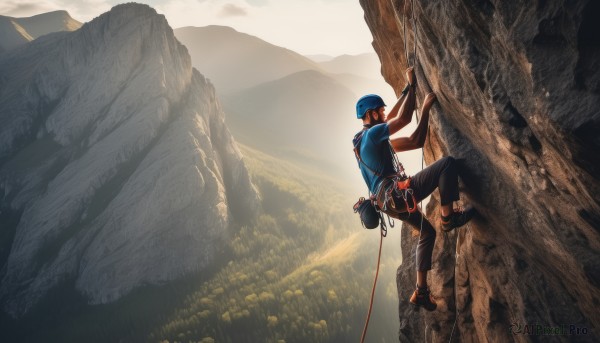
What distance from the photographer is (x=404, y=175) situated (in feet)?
17.5

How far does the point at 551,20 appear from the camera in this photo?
2.59 meters

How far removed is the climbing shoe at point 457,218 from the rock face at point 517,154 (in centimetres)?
21

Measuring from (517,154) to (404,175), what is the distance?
1816 millimetres

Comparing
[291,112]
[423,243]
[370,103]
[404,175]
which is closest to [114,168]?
[370,103]

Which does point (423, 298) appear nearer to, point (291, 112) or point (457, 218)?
point (457, 218)

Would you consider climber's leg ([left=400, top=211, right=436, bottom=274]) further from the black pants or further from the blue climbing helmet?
the blue climbing helmet

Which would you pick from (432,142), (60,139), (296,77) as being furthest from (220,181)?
(296,77)

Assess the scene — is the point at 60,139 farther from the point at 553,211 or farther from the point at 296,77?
the point at 296,77

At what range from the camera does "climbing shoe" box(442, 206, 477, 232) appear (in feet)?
17.4

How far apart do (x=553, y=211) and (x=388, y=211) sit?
94.5 inches

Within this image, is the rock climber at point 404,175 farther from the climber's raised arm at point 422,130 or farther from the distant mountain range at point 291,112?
the distant mountain range at point 291,112

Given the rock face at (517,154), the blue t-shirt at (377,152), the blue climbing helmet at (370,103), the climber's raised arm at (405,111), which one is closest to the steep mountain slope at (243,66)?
the climber's raised arm at (405,111)

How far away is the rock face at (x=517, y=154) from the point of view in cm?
262

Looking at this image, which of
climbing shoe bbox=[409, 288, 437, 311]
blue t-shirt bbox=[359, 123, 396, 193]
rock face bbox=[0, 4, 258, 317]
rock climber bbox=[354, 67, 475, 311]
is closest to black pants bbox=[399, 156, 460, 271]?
rock climber bbox=[354, 67, 475, 311]
